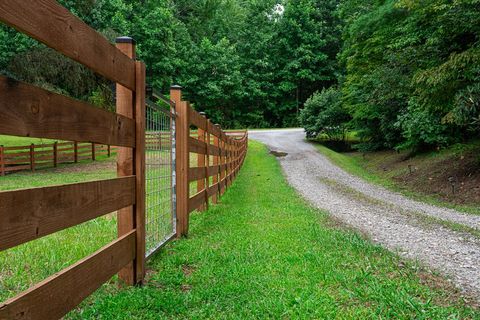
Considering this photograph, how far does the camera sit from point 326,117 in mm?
28578

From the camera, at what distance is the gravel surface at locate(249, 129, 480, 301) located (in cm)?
450

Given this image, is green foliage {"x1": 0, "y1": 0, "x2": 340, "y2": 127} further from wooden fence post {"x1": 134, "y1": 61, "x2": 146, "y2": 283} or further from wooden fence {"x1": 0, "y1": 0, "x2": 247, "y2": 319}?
wooden fence {"x1": 0, "y1": 0, "x2": 247, "y2": 319}

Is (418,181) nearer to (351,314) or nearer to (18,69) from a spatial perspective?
(351,314)

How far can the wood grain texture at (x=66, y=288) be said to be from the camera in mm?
1636

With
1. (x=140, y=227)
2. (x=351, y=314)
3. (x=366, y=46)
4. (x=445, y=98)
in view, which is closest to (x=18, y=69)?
(x=366, y=46)

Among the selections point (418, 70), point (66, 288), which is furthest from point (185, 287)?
point (418, 70)

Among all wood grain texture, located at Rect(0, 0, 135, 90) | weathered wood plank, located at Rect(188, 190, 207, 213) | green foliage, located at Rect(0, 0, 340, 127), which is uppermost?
green foliage, located at Rect(0, 0, 340, 127)

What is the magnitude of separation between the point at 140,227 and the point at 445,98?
9885 mm

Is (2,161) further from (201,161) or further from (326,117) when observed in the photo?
(326,117)

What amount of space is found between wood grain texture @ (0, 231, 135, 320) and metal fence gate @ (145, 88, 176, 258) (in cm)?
91

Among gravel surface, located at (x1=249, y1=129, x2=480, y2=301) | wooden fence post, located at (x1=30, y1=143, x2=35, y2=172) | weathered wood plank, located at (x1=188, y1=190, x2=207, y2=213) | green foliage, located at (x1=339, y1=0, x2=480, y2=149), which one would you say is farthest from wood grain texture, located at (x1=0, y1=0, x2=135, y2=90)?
wooden fence post, located at (x1=30, y1=143, x2=35, y2=172)

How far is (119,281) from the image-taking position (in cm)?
315

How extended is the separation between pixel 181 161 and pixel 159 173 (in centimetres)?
69

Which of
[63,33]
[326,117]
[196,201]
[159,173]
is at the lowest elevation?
[196,201]
